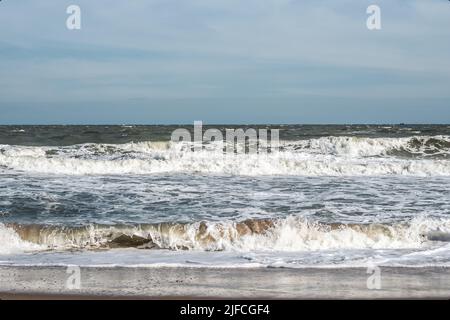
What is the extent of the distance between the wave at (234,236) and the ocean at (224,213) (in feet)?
0.05

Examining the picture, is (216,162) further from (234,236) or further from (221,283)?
(221,283)

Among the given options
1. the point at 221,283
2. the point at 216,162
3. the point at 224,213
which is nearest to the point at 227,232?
the point at 224,213

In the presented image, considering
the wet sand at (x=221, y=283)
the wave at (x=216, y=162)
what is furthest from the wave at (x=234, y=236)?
the wave at (x=216, y=162)

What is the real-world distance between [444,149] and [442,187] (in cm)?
1033

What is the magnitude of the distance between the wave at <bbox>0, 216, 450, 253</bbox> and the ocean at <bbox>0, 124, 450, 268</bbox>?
0.05 ft

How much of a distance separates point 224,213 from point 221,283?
3.67 metres

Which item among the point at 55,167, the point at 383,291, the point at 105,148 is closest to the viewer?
A: the point at 383,291

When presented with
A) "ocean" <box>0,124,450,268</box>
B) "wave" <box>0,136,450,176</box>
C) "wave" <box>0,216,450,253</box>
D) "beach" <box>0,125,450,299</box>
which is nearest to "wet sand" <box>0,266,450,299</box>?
"beach" <box>0,125,450,299</box>

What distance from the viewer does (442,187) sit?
1277 cm

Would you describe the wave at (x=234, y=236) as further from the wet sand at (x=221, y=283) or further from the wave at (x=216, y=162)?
the wave at (x=216, y=162)

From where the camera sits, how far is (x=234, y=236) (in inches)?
313

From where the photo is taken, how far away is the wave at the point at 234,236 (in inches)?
302
